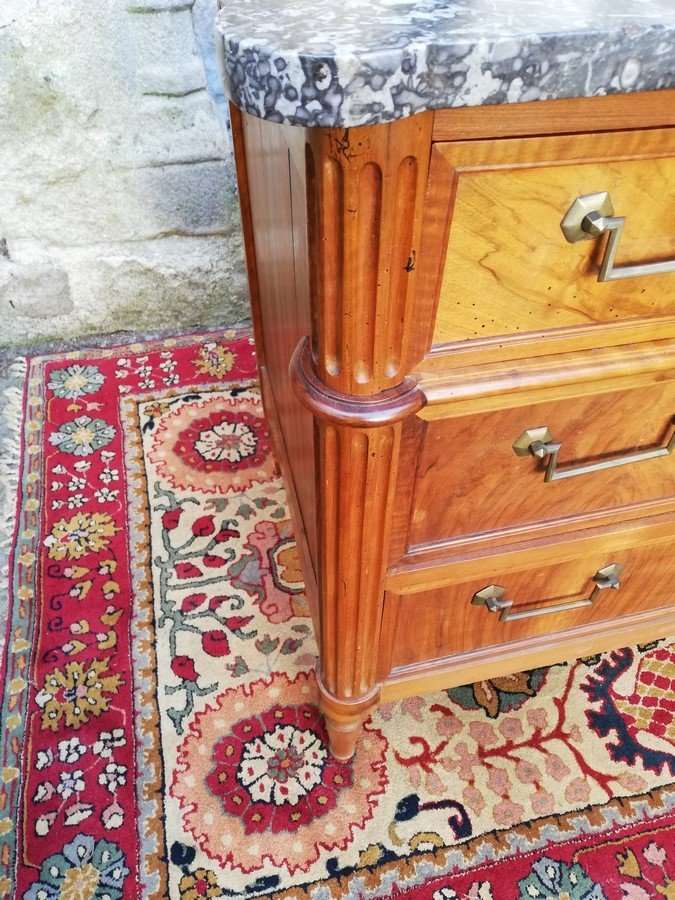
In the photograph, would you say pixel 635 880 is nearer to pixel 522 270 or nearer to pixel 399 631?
pixel 399 631

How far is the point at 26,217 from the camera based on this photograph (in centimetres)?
148

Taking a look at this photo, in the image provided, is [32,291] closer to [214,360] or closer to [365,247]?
[214,360]

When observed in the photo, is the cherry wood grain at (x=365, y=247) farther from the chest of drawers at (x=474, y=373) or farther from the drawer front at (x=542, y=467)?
the drawer front at (x=542, y=467)

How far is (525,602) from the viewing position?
33.2 inches

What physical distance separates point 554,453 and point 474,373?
0.46ft

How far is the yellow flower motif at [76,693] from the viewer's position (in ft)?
3.36

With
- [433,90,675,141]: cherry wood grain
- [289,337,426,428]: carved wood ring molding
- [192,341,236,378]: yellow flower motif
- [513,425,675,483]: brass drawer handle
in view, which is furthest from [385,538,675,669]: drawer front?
[192,341,236,378]: yellow flower motif

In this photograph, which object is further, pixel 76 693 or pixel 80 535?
pixel 80 535

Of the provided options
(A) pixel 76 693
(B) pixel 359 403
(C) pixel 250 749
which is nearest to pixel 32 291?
(A) pixel 76 693

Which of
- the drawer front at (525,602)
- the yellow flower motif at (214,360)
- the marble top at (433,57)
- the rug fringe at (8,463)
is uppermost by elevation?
the marble top at (433,57)

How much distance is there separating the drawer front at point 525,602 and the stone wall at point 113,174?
115 cm

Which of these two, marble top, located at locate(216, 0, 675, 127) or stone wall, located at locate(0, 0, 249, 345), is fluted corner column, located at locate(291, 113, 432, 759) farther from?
stone wall, located at locate(0, 0, 249, 345)

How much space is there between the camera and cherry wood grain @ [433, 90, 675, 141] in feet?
1.36

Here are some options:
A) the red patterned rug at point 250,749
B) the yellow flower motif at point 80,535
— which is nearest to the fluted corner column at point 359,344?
the red patterned rug at point 250,749
